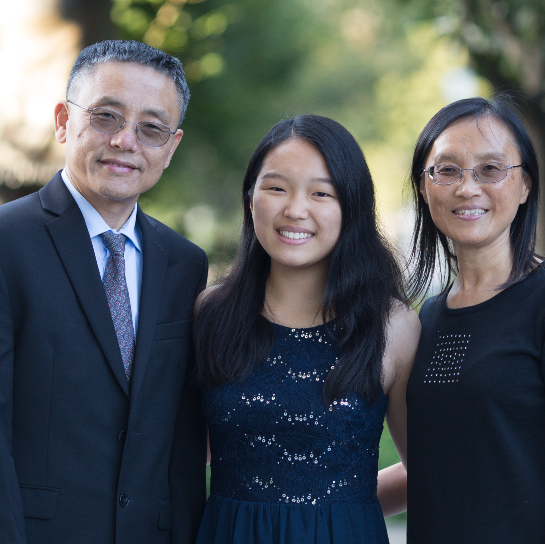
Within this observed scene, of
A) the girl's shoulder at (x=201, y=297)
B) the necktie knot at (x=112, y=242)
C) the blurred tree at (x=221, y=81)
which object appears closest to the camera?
the necktie knot at (x=112, y=242)

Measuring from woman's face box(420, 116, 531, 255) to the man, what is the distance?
3.26 feet

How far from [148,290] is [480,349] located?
1127 millimetres

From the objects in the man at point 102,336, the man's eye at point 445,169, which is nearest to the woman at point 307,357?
the man at point 102,336

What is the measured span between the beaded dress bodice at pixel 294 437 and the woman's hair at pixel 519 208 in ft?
1.96

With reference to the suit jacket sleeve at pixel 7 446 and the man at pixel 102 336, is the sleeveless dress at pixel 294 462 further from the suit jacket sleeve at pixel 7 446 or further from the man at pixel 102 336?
the suit jacket sleeve at pixel 7 446

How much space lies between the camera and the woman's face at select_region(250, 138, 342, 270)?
2548mm

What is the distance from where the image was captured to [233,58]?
21.1 feet

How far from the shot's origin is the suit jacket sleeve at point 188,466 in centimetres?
258

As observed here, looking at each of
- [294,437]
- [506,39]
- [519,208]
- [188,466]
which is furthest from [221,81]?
[294,437]

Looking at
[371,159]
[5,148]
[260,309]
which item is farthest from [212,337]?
[371,159]

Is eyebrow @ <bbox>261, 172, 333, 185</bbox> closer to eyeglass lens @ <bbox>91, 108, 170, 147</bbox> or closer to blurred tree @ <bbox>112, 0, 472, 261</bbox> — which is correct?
eyeglass lens @ <bbox>91, 108, 170, 147</bbox>

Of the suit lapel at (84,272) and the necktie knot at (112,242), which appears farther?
the necktie knot at (112,242)

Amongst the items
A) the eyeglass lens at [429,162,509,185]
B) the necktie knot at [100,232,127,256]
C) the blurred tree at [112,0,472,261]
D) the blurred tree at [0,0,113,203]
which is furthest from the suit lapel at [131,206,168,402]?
the blurred tree at [0,0,113,203]

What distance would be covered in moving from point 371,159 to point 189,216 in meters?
13.2
